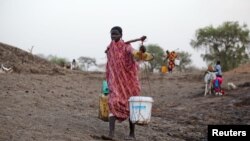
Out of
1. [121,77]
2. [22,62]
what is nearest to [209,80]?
[22,62]

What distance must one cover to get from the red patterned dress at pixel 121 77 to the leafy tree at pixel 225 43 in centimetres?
3896

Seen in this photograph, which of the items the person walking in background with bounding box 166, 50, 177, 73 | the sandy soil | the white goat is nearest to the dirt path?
the sandy soil

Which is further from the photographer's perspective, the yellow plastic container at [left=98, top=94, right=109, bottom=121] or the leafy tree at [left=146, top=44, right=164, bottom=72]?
the leafy tree at [left=146, top=44, right=164, bottom=72]

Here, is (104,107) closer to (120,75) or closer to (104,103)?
(104,103)

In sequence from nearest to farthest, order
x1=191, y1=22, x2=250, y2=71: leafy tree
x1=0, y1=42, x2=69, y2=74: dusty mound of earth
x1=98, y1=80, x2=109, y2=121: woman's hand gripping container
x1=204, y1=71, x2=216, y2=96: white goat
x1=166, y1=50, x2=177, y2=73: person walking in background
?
x1=98, y1=80, x2=109, y2=121: woman's hand gripping container, x1=204, y1=71, x2=216, y2=96: white goat, x1=0, y1=42, x2=69, y2=74: dusty mound of earth, x1=166, y1=50, x2=177, y2=73: person walking in background, x1=191, y1=22, x2=250, y2=71: leafy tree

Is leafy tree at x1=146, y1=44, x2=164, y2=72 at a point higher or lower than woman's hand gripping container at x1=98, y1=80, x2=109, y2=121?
higher

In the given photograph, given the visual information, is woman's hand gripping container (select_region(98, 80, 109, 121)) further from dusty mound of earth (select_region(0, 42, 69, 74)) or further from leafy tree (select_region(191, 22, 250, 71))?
leafy tree (select_region(191, 22, 250, 71))

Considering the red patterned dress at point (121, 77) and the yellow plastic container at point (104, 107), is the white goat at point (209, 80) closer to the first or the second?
the yellow plastic container at point (104, 107)

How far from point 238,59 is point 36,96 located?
120ft

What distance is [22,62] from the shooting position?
2030cm

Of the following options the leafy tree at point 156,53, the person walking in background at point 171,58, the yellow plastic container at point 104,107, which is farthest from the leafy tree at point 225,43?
the yellow plastic container at point 104,107

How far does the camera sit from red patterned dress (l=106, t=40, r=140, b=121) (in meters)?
6.99

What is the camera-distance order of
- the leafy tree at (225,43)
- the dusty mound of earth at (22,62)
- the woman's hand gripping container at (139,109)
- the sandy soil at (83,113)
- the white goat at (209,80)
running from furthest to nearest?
the leafy tree at (225,43) < the dusty mound of earth at (22,62) < the white goat at (209,80) < the sandy soil at (83,113) < the woman's hand gripping container at (139,109)

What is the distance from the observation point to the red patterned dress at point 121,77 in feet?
22.9
